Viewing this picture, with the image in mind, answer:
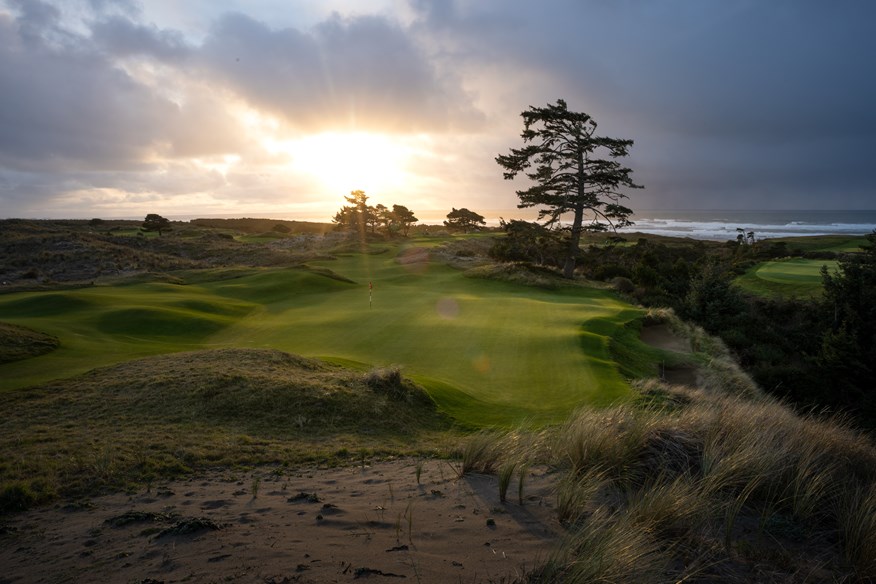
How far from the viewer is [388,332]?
690 inches

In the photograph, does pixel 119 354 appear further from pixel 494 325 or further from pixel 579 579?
pixel 579 579

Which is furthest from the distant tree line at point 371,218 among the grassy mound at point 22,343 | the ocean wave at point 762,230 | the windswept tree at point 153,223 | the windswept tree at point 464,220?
the grassy mound at point 22,343

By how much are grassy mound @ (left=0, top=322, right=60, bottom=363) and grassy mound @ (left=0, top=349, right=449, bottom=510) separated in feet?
8.58

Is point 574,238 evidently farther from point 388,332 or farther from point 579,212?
point 388,332

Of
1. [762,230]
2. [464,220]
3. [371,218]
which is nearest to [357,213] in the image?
[371,218]

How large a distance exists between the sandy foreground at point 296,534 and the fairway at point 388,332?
12.2 feet

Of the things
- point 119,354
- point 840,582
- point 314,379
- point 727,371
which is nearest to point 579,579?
point 840,582

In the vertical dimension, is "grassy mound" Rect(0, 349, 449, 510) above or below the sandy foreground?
below

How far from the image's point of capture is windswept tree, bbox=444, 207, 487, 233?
10362 cm

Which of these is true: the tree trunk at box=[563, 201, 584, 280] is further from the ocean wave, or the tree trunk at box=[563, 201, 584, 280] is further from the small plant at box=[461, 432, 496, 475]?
the ocean wave

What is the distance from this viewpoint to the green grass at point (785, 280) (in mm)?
33156

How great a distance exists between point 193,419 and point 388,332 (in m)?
9.45

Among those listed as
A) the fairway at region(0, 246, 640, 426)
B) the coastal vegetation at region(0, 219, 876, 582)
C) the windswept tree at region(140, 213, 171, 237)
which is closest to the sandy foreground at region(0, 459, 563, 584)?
the coastal vegetation at region(0, 219, 876, 582)

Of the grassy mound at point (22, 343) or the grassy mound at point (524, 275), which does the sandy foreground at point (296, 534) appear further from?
the grassy mound at point (524, 275)
